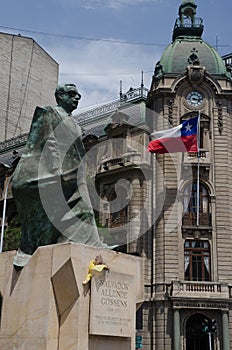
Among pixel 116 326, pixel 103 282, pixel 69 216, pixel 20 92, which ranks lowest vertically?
pixel 116 326

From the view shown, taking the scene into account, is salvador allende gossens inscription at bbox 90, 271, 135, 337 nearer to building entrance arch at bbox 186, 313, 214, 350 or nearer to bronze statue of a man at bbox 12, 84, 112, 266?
bronze statue of a man at bbox 12, 84, 112, 266

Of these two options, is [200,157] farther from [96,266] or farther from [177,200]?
[96,266]

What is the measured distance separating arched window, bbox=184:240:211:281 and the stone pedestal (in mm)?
26839

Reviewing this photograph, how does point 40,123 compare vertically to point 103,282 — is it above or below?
above

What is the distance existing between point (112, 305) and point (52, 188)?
244cm

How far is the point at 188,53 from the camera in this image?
139 ft

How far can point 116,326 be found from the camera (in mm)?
9562

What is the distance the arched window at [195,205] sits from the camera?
122 ft

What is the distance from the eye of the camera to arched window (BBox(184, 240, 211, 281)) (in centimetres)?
3612

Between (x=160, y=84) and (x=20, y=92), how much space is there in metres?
26.1

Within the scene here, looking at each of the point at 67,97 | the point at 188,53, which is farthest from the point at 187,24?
the point at 67,97

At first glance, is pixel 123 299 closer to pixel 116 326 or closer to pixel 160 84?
pixel 116 326

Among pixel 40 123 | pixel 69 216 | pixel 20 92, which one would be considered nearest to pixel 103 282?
pixel 69 216

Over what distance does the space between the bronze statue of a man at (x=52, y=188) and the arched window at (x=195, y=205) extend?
88.8ft
